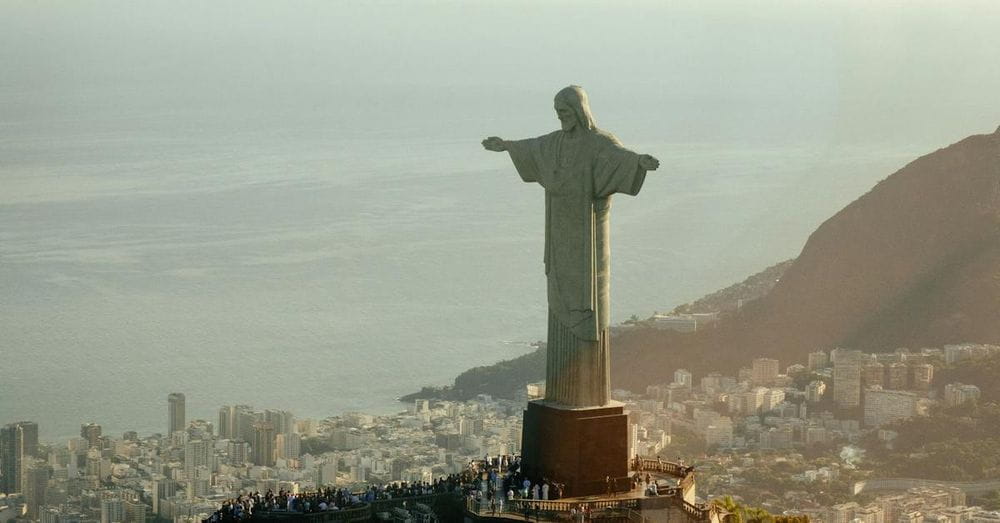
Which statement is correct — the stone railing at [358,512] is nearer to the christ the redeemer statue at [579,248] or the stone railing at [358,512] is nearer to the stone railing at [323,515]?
the stone railing at [323,515]

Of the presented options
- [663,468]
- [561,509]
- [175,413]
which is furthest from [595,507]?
[175,413]

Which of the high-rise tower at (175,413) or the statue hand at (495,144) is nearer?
the statue hand at (495,144)

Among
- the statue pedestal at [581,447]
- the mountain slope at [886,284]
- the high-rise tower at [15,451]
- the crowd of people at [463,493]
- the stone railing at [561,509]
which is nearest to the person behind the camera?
the stone railing at [561,509]

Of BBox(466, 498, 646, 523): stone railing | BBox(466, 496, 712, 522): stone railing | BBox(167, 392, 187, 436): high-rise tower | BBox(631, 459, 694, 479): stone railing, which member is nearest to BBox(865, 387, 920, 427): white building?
BBox(167, 392, 187, 436): high-rise tower

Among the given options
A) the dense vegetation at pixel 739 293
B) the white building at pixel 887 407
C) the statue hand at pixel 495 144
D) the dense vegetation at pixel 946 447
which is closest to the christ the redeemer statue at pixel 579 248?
the statue hand at pixel 495 144

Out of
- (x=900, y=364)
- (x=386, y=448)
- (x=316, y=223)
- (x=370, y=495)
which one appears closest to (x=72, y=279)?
(x=316, y=223)

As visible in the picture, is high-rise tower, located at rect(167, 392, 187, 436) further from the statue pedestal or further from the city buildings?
the statue pedestal
